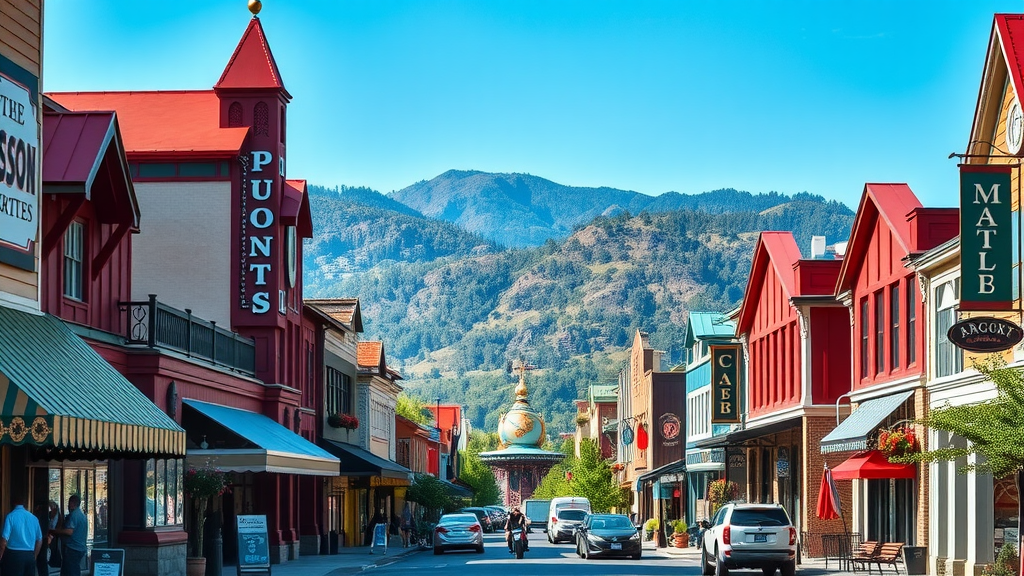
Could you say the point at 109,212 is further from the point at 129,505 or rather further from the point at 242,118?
the point at 242,118

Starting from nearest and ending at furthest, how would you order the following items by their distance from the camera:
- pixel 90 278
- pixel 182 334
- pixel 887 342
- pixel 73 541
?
pixel 73 541
pixel 90 278
pixel 182 334
pixel 887 342

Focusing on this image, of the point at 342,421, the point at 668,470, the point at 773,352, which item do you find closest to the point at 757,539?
the point at 773,352

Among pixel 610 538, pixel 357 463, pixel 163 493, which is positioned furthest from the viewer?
pixel 357 463

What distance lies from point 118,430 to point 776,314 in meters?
32.9

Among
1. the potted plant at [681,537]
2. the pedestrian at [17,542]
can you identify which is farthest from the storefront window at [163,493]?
the potted plant at [681,537]

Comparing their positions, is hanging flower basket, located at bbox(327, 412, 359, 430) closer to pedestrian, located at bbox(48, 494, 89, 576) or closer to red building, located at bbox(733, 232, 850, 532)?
red building, located at bbox(733, 232, 850, 532)

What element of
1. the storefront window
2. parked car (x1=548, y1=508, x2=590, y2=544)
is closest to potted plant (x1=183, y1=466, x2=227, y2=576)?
the storefront window

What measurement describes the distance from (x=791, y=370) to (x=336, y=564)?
50.1 ft

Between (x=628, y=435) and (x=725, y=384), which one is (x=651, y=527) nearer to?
(x=725, y=384)

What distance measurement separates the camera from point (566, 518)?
6612cm

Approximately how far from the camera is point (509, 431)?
6147 inches

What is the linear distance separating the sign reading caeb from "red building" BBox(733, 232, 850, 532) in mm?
27612

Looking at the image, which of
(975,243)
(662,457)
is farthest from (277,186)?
(662,457)

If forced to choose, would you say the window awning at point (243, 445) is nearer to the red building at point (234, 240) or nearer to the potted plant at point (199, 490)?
the red building at point (234, 240)
